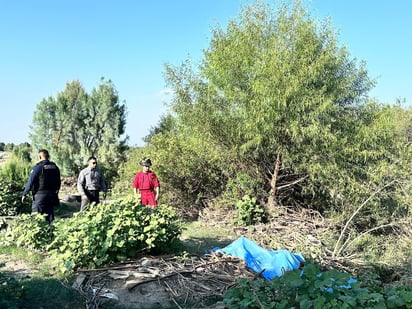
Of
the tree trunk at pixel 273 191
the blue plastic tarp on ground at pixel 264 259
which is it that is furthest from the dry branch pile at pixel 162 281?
the tree trunk at pixel 273 191

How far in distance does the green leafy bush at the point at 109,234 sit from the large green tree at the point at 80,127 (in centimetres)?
1058

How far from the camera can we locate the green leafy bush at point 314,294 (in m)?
3.26

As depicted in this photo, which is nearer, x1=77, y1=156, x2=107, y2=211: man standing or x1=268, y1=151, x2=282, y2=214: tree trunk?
x1=77, y1=156, x2=107, y2=211: man standing

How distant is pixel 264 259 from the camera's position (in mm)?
6359

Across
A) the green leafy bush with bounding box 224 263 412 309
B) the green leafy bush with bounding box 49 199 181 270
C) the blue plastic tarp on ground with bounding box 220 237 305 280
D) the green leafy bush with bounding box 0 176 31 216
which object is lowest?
the blue plastic tarp on ground with bounding box 220 237 305 280

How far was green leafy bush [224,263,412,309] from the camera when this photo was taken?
3258mm

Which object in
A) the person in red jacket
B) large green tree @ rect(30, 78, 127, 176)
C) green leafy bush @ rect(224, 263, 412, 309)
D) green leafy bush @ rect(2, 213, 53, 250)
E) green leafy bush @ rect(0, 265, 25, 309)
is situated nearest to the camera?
green leafy bush @ rect(224, 263, 412, 309)

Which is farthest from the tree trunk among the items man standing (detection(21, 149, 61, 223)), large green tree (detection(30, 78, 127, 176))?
large green tree (detection(30, 78, 127, 176))

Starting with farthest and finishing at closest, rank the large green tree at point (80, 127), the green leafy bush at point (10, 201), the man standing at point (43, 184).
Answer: the large green tree at point (80, 127)
the green leafy bush at point (10, 201)
the man standing at point (43, 184)

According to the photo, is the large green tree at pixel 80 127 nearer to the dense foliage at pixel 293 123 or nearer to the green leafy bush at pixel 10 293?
the dense foliage at pixel 293 123

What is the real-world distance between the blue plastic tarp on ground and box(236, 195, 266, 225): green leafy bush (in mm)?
3097

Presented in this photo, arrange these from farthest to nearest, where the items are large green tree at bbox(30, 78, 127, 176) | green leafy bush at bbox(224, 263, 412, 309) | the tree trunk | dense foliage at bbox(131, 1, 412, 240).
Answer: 1. large green tree at bbox(30, 78, 127, 176)
2. the tree trunk
3. dense foliage at bbox(131, 1, 412, 240)
4. green leafy bush at bbox(224, 263, 412, 309)

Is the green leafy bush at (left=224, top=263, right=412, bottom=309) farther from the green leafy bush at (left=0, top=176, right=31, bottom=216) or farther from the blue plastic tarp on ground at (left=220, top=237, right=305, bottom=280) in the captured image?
the green leafy bush at (left=0, top=176, right=31, bottom=216)

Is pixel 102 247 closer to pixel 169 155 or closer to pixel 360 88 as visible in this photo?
pixel 169 155
